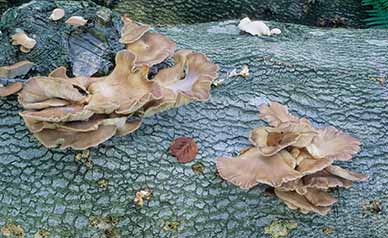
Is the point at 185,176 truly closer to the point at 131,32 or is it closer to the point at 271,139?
the point at 271,139

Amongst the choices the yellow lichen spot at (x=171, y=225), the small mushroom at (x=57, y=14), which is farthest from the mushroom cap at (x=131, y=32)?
the yellow lichen spot at (x=171, y=225)

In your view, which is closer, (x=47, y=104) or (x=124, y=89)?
(x=47, y=104)

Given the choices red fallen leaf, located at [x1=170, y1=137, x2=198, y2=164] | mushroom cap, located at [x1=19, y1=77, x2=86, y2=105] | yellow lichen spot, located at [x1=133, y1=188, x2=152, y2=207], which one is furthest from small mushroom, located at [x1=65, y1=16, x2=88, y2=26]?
yellow lichen spot, located at [x1=133, y1=188, x2=152, y2=207]

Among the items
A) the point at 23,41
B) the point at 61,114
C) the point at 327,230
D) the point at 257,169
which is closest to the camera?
the point at 61,114

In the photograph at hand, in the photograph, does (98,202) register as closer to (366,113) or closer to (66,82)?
(66,82)

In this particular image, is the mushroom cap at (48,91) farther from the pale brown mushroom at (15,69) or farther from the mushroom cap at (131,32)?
the mushroom cap at (131,32)


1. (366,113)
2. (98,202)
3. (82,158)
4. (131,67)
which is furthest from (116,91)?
(366,113)

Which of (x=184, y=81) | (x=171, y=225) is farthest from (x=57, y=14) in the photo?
(x=171, y=225)
